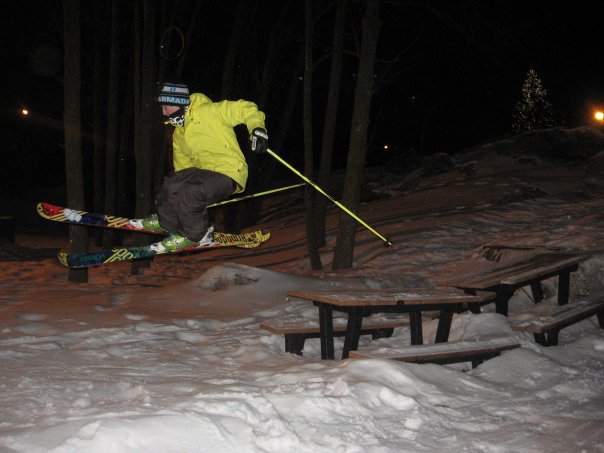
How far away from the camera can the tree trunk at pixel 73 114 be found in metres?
9.24

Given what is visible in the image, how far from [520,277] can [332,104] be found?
732cm

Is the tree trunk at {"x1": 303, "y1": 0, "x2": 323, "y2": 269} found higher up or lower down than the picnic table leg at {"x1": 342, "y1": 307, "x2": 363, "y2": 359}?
higher up

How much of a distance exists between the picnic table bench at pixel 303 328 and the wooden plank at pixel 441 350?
0.83 meters

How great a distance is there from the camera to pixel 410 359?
4.63 metres

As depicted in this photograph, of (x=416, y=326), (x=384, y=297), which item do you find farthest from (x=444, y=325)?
(x=384, y=297)

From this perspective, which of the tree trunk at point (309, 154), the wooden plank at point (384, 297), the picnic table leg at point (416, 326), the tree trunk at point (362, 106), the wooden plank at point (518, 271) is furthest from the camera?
the tree trunk at point (309, 154)

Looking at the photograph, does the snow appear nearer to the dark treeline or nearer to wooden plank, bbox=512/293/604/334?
wooden plank, bbox=512/293/604/334

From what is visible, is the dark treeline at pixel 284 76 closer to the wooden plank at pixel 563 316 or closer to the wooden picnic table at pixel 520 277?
the wooden picnic table at pixel 520 277

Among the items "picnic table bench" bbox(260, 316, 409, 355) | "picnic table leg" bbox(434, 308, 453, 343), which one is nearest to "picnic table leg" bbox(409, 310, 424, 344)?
"picnic table leg" bbox(434, 308, 453, 343)

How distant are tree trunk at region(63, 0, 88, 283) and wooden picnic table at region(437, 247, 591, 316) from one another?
6037mm

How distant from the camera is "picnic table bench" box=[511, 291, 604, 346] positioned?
5512 mm

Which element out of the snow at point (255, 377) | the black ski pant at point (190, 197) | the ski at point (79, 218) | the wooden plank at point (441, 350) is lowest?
the snow at point (255, 377)

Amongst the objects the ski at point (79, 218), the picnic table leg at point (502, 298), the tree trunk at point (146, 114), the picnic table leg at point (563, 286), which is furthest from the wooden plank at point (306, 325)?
the tree trunk at point (146, 114)

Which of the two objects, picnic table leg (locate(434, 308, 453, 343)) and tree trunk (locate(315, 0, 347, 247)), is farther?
tree trunk (locate(315, 0, 347, 247))
